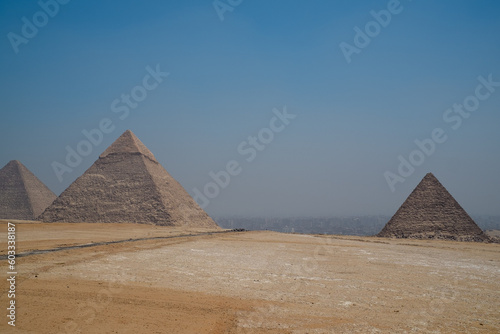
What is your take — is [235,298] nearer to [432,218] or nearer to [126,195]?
[432,218]

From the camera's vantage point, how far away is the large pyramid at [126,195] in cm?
4525

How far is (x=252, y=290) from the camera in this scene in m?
8.78

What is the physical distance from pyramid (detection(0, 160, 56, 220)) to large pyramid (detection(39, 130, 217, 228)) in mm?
14762

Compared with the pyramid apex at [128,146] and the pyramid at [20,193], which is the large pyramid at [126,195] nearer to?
the pyramid apex at [128,146]

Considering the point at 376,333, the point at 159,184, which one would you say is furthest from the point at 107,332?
the point at 159,184

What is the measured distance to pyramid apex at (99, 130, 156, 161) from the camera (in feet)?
172

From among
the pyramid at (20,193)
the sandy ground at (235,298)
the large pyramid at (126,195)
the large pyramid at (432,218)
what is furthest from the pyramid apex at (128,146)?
the sandy ground at (235,298)

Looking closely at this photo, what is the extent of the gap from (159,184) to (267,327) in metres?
44.6

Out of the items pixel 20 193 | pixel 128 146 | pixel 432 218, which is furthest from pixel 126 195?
pixel 432 218

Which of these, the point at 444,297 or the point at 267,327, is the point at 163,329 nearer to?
the point at 267,327

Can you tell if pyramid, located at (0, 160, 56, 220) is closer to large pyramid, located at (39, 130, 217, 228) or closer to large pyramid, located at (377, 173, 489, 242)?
large pyramid, located at (39, 130, 217, 228)

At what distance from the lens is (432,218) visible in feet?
117

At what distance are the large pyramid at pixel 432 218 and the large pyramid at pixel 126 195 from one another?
2530 centimetres

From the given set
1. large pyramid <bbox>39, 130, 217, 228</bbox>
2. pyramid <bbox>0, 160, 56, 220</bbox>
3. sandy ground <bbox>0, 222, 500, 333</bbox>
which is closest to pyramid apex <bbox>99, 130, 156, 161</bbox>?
large pyramid <bbox>39, 130, 217, 228</bbox>
